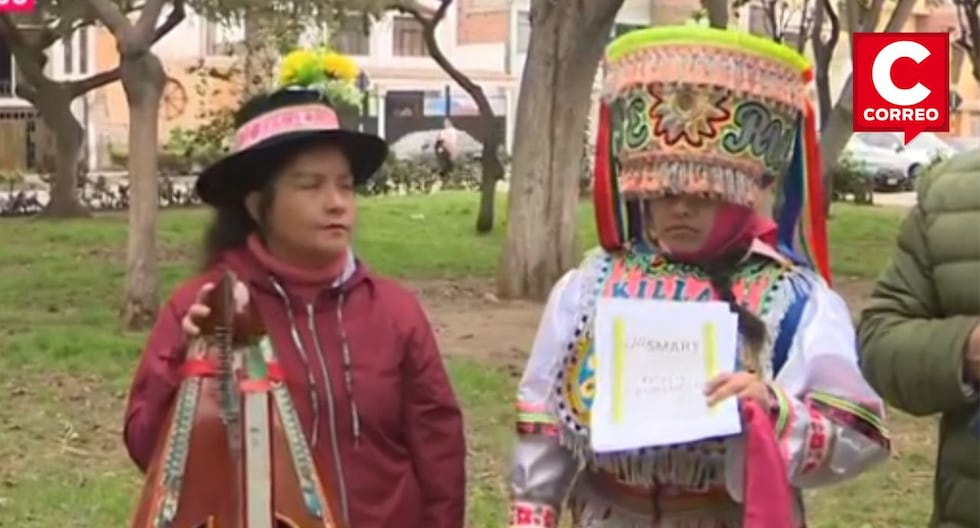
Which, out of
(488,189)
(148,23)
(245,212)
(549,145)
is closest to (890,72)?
(549,145)

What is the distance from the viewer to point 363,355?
3.23 meters

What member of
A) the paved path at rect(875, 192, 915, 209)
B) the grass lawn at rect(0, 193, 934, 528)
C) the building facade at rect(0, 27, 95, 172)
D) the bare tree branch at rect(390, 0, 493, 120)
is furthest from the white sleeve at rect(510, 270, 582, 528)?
the building facade at rect(0, 27, 95, 172)

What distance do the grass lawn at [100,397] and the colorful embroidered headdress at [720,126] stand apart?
106 cm

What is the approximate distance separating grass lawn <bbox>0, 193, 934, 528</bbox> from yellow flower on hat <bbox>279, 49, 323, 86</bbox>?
352 millimetres

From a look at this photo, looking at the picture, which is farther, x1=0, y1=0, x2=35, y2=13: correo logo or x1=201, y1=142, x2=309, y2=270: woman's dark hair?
x1=0, y1=0, x2=35, y2=13: correo logo

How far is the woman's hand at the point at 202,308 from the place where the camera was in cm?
301

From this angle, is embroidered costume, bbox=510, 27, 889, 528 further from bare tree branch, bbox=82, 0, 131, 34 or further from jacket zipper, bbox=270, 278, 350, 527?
bare tree branch, bbox=82, 0, 131, 34

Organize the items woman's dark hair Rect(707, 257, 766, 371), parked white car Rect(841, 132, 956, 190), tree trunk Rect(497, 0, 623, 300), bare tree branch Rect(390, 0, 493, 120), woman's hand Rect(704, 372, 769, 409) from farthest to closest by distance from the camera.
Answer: parked white car Rect(841, 132, 956, 190), bare tree branch Rect(390, 0, 493, 120), tree trunk Rect(497, 0, 623, 300), woman's dark hair Rect(707, 257, 766, 371), woman's hand Rect(704, 372, 769, 409)

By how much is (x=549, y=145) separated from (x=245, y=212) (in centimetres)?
940

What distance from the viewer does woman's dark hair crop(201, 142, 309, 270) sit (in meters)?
3.24

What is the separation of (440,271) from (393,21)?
2710cm

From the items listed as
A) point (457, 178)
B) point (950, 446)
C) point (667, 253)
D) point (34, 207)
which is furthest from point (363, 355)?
point (457, 178)

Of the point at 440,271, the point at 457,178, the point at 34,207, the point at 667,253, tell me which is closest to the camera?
the point at 667,253

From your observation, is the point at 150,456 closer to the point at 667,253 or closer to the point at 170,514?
the point at 170,514
